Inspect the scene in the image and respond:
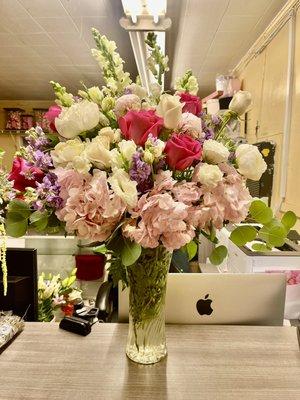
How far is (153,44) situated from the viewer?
2.75 ft

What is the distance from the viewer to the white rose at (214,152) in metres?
0.74

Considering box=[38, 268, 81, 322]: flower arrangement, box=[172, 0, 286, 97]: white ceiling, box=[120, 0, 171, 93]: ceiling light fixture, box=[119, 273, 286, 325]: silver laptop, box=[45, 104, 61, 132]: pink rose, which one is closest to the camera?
box=[45, 104, 61, 132]: pink rose

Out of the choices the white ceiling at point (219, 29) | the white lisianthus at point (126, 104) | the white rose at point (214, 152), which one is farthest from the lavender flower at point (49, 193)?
the white ceiling at point (219, 29)

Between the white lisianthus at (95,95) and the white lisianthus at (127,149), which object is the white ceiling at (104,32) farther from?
the white lisianthus at (127,149)

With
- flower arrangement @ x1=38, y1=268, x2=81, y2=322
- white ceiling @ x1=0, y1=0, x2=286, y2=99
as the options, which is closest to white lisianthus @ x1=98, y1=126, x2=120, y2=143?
flower arrangement @ x1=38, y1=268, x2=81, y2=322

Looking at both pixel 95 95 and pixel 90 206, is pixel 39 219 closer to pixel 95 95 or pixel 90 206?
pixel 90 206

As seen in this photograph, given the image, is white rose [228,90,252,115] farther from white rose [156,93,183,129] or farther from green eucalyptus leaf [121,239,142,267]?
green eucalyptus leaf [121,239,142,267]

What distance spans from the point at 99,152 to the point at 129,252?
0.22m

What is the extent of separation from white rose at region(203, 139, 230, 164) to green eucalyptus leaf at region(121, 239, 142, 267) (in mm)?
242

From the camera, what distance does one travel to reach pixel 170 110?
736mm

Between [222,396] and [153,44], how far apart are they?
33.0 inches

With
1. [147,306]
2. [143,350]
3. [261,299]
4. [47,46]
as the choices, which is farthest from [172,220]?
[47,46]

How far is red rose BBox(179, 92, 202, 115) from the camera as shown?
2.67 feet

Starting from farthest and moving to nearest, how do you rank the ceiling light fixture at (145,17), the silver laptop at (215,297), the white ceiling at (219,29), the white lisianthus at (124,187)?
1. the white ceiling at (219,29)
2. the ceiling light fixture at (145,17)
3. the silver laptop at (215,297)
4. the white lisianthus at (124,187)
